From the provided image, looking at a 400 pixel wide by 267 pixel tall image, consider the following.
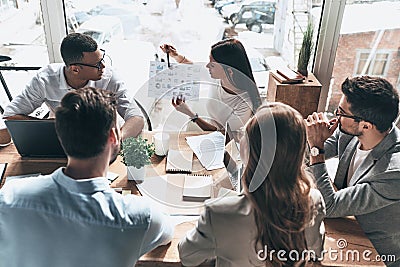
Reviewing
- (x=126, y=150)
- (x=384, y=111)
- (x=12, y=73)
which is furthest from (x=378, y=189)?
(x=12, y=73)

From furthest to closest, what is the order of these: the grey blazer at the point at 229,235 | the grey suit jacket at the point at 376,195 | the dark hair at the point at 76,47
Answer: the dark hair at the point at 76,47 → the grey suit jacket at the point at 376,195 → the grey blazer at the point at 229,235

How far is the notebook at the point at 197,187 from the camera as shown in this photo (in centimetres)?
167

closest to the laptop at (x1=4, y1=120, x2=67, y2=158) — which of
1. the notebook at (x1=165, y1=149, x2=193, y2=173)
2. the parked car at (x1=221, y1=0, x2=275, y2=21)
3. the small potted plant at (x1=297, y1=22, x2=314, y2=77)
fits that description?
the notebook at (x1=165, y1=149, x2=193, y2=173)

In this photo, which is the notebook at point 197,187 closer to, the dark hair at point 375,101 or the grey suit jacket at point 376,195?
the grey suit jacket at point 376,195

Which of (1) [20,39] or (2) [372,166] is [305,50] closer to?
(2) [372,166]

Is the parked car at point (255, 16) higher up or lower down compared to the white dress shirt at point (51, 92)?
higher up

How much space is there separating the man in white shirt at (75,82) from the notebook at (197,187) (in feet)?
1.43

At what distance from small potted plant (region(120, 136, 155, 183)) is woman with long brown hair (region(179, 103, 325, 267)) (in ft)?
1.70

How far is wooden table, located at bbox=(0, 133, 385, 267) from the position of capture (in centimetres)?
142

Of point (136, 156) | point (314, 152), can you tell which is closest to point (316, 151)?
point (314, 152)

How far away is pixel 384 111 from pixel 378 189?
1.04 ft

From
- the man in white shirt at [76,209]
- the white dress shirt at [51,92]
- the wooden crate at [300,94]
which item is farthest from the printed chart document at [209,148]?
the man in white shirt at [76,209]

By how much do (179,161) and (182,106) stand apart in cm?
34

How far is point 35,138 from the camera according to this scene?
180 centimetres
